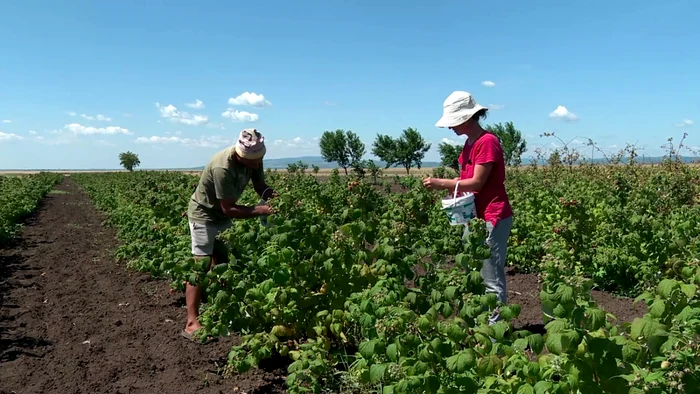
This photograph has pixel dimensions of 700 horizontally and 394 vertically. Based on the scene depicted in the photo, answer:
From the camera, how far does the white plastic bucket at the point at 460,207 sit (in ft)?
13.5

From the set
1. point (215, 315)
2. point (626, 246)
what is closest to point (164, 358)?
point (215, 315)

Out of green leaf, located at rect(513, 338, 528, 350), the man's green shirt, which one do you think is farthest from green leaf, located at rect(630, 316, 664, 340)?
the man's green shirt

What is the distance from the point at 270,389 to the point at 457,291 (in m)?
1.75

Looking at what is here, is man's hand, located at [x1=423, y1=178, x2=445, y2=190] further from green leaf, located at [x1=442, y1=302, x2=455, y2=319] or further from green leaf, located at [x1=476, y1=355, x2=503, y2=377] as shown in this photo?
green leaf, located at [x1=476, y1=355, x2=503, y2=377]

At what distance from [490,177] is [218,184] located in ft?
7.27

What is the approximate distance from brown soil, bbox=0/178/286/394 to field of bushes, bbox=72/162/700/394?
0.40m

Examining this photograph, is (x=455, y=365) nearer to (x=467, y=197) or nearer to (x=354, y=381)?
(x=354, y=381)

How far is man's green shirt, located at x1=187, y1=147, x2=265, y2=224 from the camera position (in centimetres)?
449

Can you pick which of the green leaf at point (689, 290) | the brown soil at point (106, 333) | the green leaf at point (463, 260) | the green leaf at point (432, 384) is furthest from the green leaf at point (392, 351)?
the brown soil at point (106, 333)

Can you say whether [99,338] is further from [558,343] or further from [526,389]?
[558,343]

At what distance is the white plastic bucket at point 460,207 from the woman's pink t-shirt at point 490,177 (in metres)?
0.15

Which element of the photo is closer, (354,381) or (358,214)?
(354,381)

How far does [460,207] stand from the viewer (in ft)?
13.6

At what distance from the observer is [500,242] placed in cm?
423
